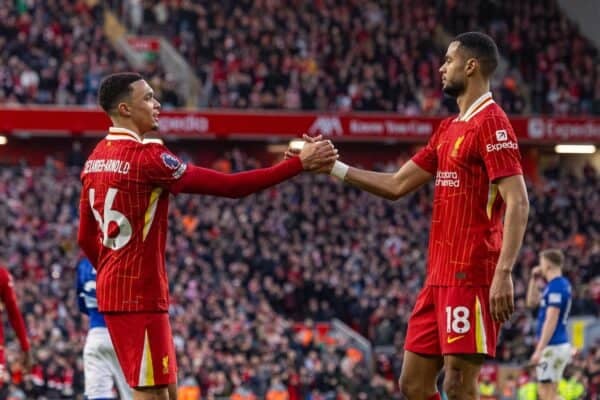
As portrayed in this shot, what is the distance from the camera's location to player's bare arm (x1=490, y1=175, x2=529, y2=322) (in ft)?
24.2

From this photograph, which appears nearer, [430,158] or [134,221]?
[134,221]

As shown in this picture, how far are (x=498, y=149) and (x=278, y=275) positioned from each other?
20046 mm

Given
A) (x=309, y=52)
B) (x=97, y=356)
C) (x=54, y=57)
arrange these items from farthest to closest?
(x=309, y=52)
(x=54, y=57)
(x=97, y=356)

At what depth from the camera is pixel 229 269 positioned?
27.0m

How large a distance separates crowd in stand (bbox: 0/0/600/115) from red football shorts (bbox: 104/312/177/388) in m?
20.5

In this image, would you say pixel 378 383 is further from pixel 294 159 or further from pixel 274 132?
pixel 294 159

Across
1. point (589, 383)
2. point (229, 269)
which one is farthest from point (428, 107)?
point (589, 383)

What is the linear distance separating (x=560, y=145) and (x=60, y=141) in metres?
12.4

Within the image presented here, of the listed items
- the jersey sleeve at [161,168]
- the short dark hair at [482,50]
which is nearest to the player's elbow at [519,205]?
the short dark hair at [482,50]

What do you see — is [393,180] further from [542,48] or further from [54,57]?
[542,48]

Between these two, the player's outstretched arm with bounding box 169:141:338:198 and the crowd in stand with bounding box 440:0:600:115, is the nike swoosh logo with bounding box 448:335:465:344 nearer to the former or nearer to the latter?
the player's outstretched arm with bounding box 169:141:338:198

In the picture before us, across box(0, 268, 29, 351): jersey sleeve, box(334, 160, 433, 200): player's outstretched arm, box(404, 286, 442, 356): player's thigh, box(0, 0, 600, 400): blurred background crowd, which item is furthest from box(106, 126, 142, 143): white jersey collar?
box(0, 0, 600, 400): blurred background crowd

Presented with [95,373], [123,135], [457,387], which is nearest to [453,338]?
[457,387]

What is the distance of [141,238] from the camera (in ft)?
25.9
